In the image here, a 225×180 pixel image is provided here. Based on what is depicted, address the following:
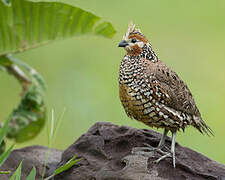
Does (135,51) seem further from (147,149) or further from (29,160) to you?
(29,160)

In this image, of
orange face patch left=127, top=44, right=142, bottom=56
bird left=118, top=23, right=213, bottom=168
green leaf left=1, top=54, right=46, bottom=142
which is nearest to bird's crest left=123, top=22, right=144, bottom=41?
bird left=118, top=23, right=213, bottom=168

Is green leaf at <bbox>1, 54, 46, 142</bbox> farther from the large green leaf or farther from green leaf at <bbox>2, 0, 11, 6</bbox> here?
green leaf at <bbox>2, 0, 11, 6</bbox>

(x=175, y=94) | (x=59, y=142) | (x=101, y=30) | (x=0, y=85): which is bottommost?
(x=59, y=142)

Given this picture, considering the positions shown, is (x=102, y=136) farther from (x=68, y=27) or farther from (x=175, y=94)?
(x=68, y=27)

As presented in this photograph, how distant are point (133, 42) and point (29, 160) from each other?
167 cm

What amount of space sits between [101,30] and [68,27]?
0.38 meters

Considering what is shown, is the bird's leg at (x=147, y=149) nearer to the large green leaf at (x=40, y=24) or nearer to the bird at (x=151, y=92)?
the bird at (x=151, y=92)

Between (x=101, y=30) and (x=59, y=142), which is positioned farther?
(x=59, y=142)

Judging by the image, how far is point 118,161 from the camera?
4879 mm

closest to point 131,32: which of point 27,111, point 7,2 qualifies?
point 7,2

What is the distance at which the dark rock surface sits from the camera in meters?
4.70

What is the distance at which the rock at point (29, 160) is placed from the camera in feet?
17.7

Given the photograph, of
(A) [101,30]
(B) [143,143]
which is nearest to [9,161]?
(B) [143,143]

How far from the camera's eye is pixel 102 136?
17.5 feet
